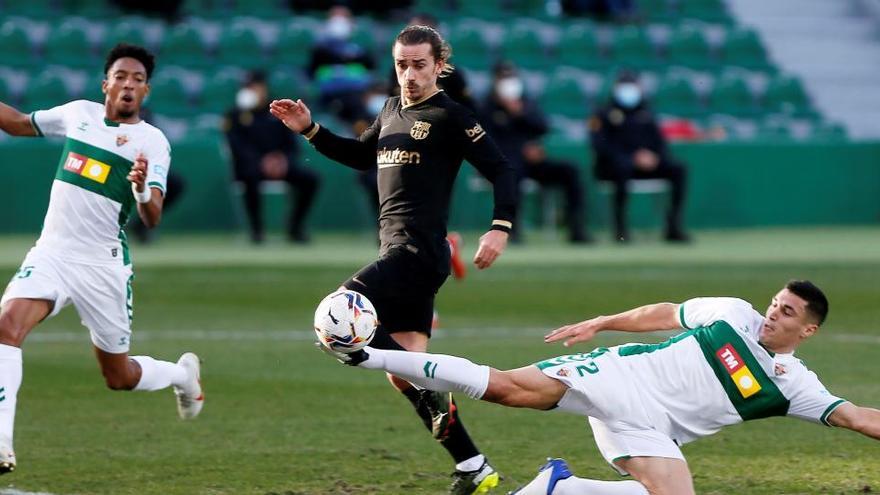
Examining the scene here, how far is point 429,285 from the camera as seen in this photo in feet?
22.8

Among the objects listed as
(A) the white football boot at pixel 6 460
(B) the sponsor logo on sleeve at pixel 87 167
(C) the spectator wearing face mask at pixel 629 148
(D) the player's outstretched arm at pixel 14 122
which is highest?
(D) the player's outstretched arm at pixel 14 122

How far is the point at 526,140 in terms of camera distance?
20516 millimetres

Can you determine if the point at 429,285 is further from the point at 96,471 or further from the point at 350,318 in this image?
the point at 96,471

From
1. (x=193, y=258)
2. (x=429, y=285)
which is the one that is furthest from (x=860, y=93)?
(x=429, y=285)

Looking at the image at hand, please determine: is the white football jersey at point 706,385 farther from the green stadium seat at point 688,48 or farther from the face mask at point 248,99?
the green stadium seat at point 688,48

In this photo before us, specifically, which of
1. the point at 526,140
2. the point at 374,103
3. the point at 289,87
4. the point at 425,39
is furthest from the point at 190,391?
the point at 289,87

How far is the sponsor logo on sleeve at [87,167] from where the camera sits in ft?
24.8

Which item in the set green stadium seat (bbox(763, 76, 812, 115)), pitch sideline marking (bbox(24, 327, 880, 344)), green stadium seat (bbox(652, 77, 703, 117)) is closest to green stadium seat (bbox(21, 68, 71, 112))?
pitch sideline marking (bbox(24, 327, 880, 344))

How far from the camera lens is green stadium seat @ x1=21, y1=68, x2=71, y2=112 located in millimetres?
21156

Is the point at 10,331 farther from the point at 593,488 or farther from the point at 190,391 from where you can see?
the point at 593,488

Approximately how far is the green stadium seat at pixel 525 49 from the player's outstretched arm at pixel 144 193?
17.2 metres

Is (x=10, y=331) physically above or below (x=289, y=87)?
above

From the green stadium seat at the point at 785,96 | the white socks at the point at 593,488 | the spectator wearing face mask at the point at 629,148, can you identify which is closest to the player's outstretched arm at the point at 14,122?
the white socks at the point at 593,488

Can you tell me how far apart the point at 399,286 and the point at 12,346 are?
6.04 feet
